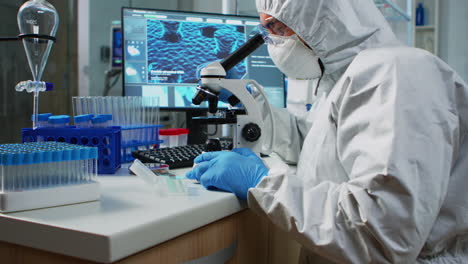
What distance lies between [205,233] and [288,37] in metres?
0.69

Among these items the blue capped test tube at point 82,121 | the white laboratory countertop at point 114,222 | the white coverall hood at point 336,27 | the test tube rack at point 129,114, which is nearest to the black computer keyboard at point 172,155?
the test tube rack at point 129,114

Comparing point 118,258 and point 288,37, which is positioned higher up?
point 288,37

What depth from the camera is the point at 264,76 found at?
2.02 metres

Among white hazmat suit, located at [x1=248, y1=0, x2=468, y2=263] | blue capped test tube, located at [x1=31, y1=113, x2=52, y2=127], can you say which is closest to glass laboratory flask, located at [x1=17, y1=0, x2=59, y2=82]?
blue capped test tube, located at [x1=31, y1=113, x2=52, y2=127]

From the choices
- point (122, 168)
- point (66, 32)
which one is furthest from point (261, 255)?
point (66, 32)

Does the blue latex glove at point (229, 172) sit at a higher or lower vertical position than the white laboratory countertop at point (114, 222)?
higher

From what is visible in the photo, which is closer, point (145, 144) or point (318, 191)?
point (318, 191)

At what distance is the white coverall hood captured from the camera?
1.16 metres

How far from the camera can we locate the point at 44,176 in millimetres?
811

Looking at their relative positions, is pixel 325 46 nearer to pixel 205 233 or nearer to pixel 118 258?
pixel 205 233

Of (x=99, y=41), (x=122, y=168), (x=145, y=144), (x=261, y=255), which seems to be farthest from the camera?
(x=99, y=41)

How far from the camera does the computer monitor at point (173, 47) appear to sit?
183 cm

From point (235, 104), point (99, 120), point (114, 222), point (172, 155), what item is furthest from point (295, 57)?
point (114, 222)

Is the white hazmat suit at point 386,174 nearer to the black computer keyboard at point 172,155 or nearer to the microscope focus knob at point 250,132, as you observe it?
the microscope focus knob at point 250,132
